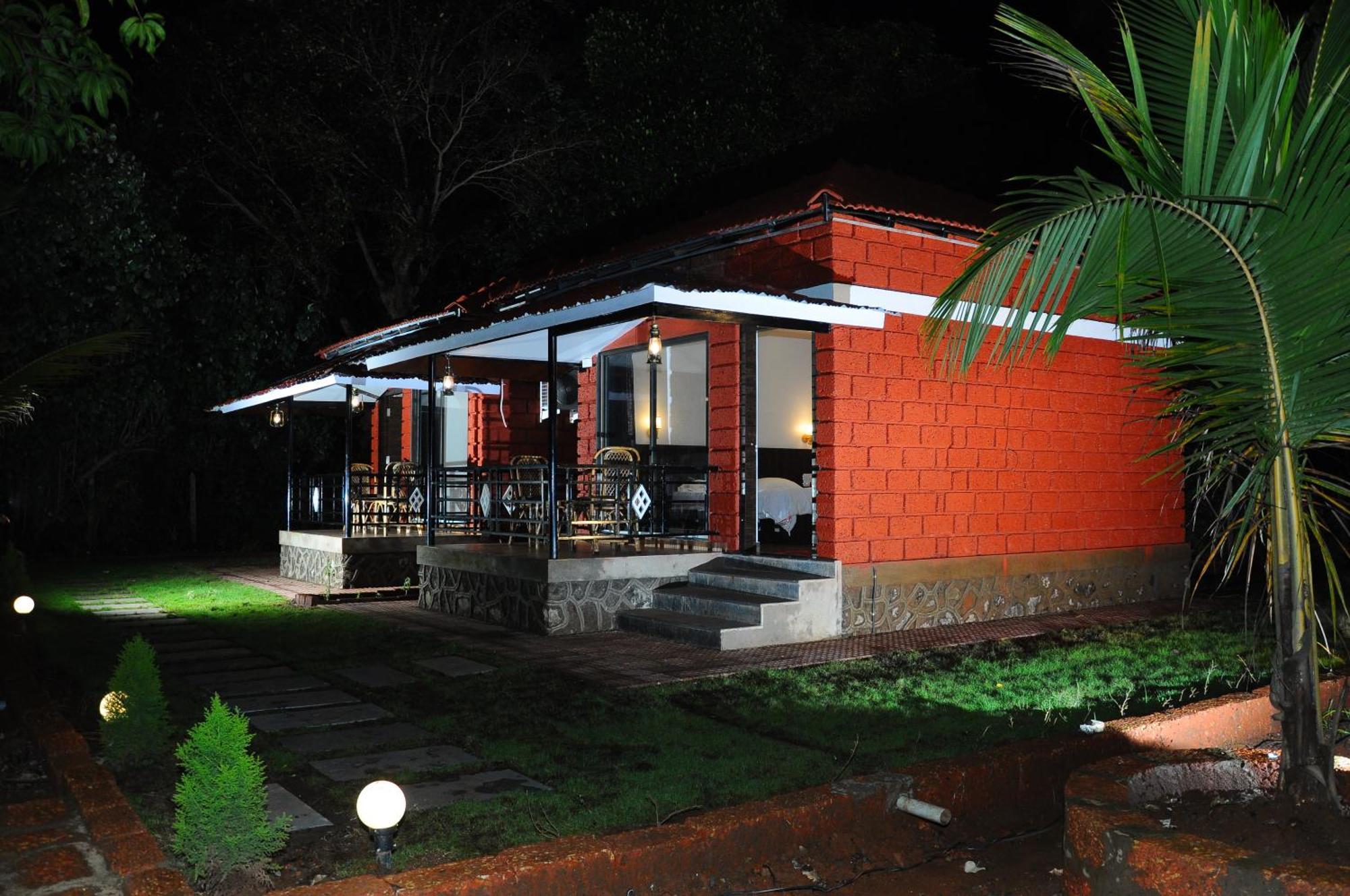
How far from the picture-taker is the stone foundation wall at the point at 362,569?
12500 mm

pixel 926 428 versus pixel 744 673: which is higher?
pixel 926 428

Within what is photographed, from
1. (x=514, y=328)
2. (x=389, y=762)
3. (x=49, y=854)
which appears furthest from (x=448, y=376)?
(x=49, y=854)

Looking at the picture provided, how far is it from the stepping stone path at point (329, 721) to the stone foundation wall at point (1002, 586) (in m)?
3.22

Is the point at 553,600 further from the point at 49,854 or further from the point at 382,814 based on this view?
the point at 382,814

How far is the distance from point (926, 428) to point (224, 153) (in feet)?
49.5

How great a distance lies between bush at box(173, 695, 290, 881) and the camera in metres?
3.34

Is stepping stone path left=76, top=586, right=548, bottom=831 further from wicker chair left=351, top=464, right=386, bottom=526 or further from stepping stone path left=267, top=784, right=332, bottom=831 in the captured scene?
wicker chair left=351, top=464, right=386, bottom=526

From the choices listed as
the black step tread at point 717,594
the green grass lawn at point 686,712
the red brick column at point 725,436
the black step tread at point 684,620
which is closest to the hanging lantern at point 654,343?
the red brick column at point 725,436

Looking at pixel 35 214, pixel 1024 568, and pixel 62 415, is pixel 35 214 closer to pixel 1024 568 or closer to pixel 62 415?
pixel 62 415

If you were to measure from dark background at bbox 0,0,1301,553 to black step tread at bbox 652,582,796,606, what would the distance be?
23.3 ft

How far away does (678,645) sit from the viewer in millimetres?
8195

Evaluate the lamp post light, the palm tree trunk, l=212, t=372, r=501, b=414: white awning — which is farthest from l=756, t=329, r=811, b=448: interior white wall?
the lamp post light

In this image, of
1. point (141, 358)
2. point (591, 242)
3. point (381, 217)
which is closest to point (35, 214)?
point (141, 358)

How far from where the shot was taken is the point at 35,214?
50.5 feet
